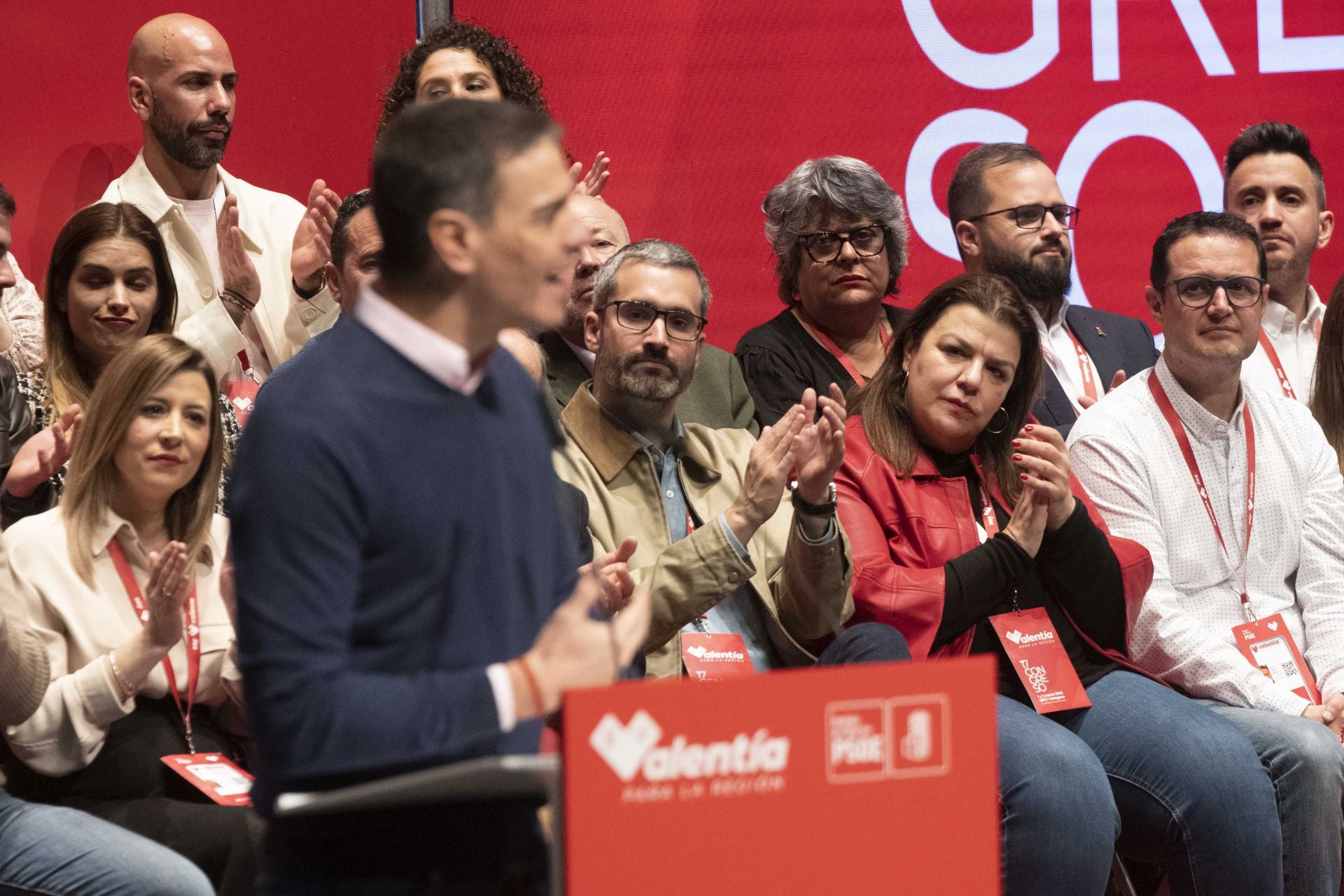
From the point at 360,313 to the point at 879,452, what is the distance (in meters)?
1.89

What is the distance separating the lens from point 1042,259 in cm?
411

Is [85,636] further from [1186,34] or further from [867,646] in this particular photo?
[1186,34]

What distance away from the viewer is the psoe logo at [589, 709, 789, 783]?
131cm

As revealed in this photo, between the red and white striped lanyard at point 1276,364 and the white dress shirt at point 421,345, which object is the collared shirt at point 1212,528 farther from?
the white dress shirt at point 421,345

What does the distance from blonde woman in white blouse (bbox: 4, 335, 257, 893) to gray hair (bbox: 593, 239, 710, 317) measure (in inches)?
33.5

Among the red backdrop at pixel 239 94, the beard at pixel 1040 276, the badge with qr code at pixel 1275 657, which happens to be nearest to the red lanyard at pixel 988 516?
the badge with qr code at pixel 1275 657

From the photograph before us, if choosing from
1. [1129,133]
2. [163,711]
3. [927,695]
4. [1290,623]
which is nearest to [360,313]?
[927,695]

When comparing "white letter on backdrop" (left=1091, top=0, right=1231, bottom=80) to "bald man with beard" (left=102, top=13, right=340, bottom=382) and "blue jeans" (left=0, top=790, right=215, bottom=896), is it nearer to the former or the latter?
"bald man with beard" (left=102, top=13, right=340, bottom=382)

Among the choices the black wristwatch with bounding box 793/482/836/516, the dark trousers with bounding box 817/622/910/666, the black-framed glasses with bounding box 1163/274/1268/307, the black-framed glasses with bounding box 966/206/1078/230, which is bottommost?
the dark trousers with bounding box 817/622/910/666

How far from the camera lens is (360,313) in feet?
4.96

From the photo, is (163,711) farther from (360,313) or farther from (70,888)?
(360,313)

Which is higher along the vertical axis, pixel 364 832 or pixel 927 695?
pixel 927 695

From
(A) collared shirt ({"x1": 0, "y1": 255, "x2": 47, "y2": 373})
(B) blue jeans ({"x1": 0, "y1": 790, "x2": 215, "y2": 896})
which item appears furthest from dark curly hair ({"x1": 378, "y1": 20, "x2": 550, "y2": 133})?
(B) blue jeans ({"x1": 0, "y1": 790, "x2": 215, "y2": 896})

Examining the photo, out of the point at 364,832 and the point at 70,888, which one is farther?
the point at 70,888
